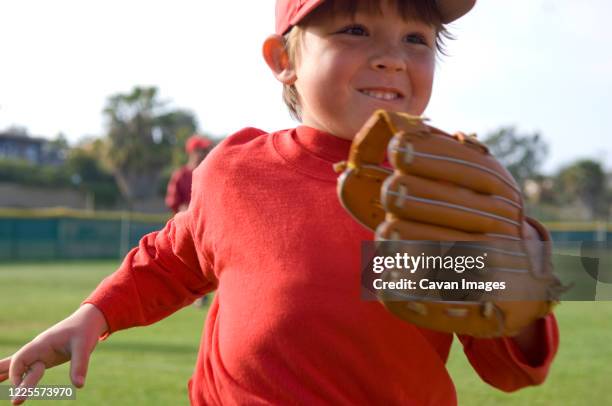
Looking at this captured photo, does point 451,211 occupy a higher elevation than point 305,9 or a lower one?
lower

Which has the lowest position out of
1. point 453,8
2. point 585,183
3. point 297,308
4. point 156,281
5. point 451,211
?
point 585,183

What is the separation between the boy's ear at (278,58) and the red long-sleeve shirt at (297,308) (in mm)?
127

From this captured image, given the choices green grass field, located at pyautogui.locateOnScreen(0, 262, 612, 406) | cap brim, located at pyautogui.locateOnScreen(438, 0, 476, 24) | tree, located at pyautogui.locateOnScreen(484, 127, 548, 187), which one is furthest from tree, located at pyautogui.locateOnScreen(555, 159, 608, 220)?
cap brim, located at pyautogui.locateOnScreen(438, 0, 476, 24)

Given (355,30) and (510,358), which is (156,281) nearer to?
(355,30)

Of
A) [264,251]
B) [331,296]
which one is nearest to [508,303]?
[331,296]

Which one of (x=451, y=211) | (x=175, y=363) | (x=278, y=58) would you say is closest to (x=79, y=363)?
(x=278, y=58)

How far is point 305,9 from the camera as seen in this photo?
1.60 meters

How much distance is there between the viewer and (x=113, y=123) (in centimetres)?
4475

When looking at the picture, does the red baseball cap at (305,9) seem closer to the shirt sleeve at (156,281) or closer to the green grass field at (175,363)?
the shirt sleeve at (156,281)

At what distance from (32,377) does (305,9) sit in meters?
0.91

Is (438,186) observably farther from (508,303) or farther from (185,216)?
(185,216)

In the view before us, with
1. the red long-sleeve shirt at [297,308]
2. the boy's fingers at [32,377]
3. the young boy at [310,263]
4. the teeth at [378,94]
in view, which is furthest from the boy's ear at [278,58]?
the boy's fingers at [32,377]

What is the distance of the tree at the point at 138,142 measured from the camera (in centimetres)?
4409

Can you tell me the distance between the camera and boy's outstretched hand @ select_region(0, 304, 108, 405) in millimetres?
1628
